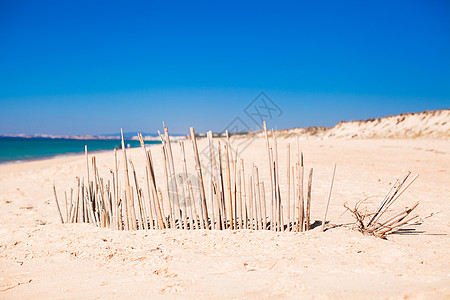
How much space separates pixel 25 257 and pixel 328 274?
2592mm

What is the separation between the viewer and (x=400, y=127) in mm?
14945

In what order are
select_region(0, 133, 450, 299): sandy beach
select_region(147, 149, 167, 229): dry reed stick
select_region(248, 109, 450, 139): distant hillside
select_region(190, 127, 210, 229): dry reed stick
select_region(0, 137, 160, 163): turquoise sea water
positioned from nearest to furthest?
select_region(0, 133, 450, 299): sandy beach < select_region(190, 127, 210, 229): dry reed stick < select_region(147, 149, 167, 229): dry reed stick < select_region(248, 109, 450, 139): distant hillside < select_region(0, 137, 160, 163): turquoise sea water

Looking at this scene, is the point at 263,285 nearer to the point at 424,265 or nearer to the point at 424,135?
the point at 424,265

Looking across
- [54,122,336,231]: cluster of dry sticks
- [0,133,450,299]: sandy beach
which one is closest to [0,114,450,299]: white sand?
[0,133,450,299]: sandy beach

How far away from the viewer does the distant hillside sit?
12.8 m

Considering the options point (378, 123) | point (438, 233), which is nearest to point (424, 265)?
point (438, 233)

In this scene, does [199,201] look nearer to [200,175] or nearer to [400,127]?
[200,175]

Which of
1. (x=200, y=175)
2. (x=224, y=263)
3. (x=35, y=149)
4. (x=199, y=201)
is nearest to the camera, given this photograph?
(x=224, y=263)

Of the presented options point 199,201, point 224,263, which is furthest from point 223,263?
point 199,201

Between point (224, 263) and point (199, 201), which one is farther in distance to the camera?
point (199, 201)

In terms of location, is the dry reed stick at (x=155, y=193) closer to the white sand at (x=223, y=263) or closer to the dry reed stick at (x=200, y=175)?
the white sand at (x=223, y=263)

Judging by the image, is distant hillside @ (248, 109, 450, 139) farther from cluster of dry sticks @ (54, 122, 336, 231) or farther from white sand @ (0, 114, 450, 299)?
cluster of dry sticks @ (54, 122, 336, 231)

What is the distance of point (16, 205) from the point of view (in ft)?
16.2

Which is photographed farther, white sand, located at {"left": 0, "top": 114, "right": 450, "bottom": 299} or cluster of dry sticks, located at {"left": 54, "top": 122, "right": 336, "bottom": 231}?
cluster of dry sticks, located at {"left": 54, "top": 122, "right": 336, "bottom": 231}
